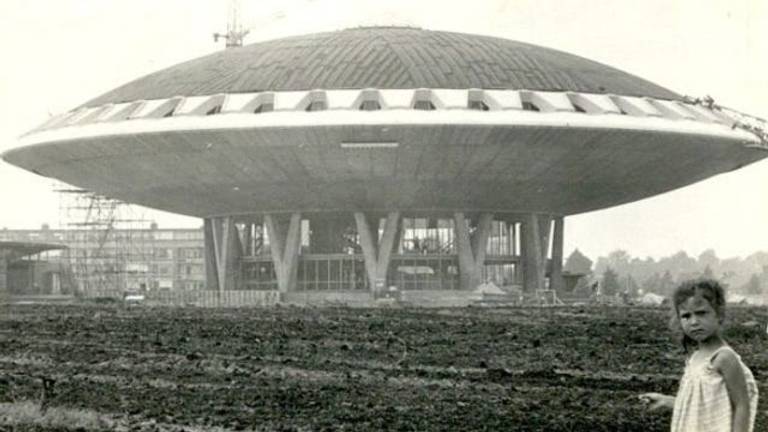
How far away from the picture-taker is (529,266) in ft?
198

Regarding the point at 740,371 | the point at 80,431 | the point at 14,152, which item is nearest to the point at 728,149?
the point at 14,152

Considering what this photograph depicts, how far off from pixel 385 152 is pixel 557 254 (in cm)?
1574

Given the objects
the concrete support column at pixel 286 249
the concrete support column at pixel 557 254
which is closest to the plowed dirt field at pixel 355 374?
the concrete support column at pixel 286 249

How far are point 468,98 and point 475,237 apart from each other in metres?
9.56

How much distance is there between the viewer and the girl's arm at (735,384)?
17.1 feet

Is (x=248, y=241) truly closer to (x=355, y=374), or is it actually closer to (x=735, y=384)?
(x=355, y=374)

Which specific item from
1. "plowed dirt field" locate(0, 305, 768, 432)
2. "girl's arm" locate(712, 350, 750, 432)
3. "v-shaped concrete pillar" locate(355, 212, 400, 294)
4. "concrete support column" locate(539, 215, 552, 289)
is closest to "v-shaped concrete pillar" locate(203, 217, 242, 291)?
"v-shaped concrete pillar" locate(355, 212, 400, 294)

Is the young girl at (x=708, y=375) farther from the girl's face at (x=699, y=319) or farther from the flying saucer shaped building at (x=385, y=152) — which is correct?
the flying saucer shaped building at (x=385, y=152)

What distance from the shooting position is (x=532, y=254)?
59844 mm

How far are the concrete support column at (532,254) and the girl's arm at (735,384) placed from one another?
179 feet

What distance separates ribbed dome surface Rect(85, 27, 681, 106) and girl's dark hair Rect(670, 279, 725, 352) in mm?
45979

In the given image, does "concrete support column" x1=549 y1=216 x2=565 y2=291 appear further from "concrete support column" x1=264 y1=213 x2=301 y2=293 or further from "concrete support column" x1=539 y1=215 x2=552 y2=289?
"concrete support column" x1=264 y1=213 x2=301 y2=293

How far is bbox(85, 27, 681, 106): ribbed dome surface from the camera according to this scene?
5238 cm

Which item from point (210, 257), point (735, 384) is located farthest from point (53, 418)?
point (210, 257)
